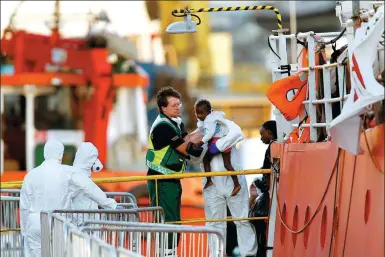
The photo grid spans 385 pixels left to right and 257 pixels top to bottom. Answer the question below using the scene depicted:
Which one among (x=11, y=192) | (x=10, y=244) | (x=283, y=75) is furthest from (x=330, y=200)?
(x=11, y=192)

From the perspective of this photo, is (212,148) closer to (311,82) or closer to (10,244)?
(311,82)

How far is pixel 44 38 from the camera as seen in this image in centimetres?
3609

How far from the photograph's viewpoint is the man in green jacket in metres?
17.9

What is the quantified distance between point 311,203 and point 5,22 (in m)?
26.4

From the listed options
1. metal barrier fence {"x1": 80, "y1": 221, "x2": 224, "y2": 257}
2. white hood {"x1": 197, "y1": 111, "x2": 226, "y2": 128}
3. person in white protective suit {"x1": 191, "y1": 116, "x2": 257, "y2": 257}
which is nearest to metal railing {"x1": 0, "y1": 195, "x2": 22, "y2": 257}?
person in white protective suit {"x1": 191, "y1": 116, "x2": 257, "y2": 257}

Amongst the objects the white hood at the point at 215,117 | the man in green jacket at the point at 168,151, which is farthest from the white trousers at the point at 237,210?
the white hood at the point at 215,117

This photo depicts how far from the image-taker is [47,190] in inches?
645

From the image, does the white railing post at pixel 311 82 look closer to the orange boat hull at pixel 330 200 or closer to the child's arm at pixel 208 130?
the orange boat hull at pixel 330 200

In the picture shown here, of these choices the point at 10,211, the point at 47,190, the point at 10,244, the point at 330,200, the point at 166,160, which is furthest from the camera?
the point at 10,211

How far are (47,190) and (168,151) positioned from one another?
2.09 m

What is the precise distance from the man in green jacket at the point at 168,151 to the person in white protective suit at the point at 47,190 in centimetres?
165

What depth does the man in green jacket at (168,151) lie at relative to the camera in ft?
58.8

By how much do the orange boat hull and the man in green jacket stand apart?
108 centimetres

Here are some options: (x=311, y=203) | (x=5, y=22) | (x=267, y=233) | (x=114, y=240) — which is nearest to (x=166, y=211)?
→ (x=267, y=233)
